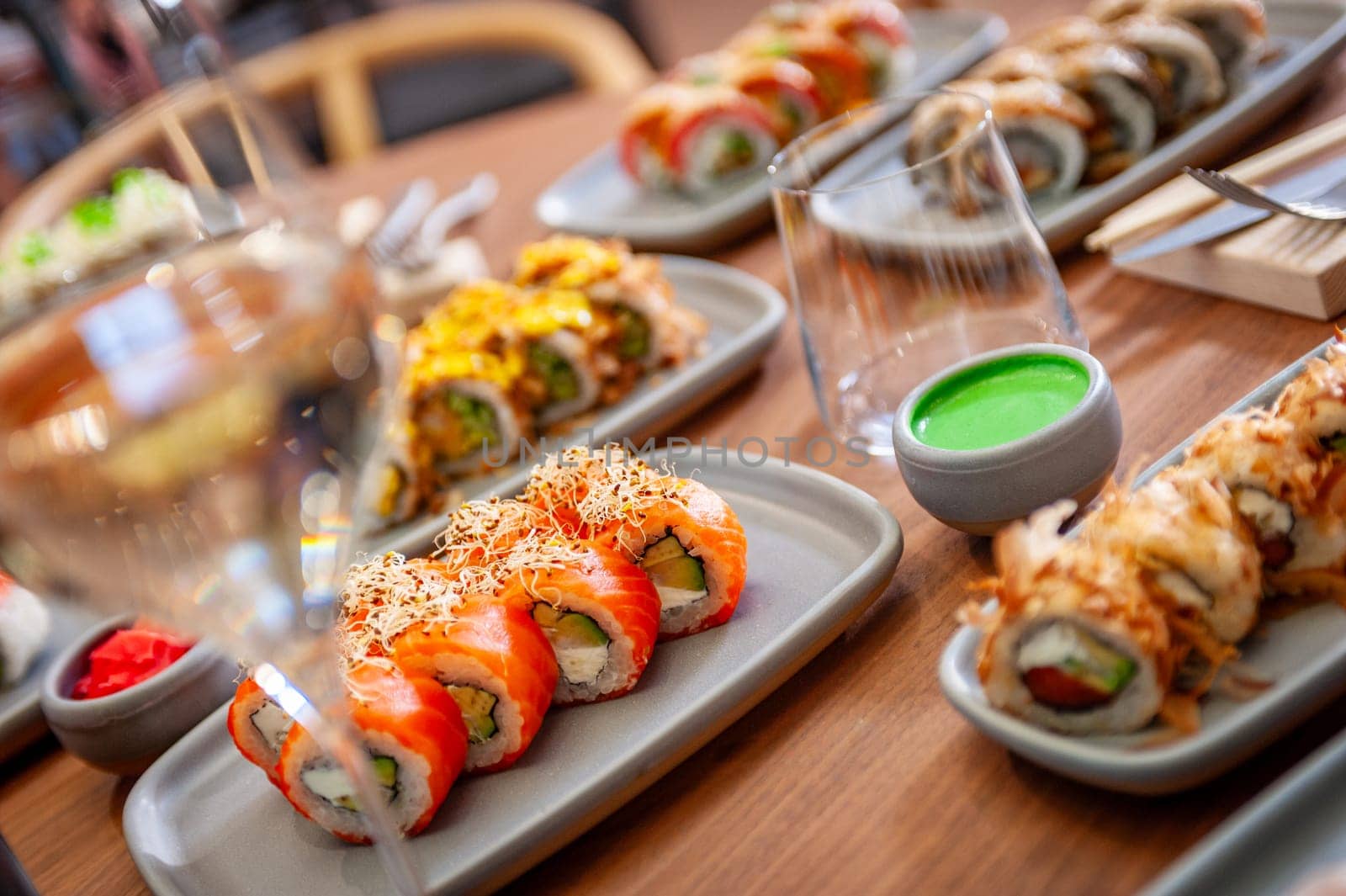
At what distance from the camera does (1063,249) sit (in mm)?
1384

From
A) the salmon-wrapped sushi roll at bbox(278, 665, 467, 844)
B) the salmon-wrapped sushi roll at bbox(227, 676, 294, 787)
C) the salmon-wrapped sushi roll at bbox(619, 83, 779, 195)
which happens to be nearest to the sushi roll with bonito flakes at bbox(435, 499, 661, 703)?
the salmon-wrapped sushi roll at bbox(278, 665, 467, 844)

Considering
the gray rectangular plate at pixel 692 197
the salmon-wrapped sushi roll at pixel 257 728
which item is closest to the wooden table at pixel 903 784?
the salmon-wrapped sushi roll at pixel 257 728

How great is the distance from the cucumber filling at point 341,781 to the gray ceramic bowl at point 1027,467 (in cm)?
48

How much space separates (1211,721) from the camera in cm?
68

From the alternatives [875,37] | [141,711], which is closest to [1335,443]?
[141,711]

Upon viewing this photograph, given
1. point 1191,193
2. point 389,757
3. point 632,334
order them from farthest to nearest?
1. point 632,334
2. point 1191,193
3. point 389,757

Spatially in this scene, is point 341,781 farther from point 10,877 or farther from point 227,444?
point 227,444

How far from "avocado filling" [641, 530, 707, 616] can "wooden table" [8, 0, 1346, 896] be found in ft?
0.41

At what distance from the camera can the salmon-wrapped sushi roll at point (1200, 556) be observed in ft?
2.30

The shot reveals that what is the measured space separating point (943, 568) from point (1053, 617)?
28 centimetres

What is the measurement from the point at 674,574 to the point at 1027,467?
1.03ft

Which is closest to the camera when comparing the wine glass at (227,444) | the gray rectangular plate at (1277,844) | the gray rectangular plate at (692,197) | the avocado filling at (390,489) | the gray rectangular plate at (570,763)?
the wine glass at (227,444)

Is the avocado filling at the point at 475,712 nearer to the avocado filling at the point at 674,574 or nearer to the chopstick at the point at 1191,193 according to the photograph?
the avocado filling at the point at 674,574

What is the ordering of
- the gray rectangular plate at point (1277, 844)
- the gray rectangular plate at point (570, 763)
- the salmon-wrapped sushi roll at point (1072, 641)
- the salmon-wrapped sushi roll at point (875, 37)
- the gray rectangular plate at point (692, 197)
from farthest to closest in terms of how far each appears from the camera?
1. the salmon-wrapped sushi roll at point (875, 37)
2. the gray rectangular plate at point (692, 197)
3. the gray rectangular plate at point (570, 763)
4. the salmon-wrapped sushi roll at point (1072, 641)
5. the gray rectangular plate at point (1277, 844)
